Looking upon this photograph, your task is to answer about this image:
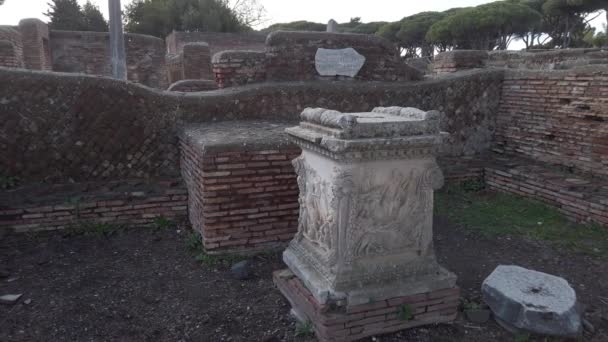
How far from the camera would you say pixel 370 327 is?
270 centimetres

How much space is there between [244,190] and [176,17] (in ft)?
74.0

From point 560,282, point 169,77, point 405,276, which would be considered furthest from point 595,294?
point 169,77

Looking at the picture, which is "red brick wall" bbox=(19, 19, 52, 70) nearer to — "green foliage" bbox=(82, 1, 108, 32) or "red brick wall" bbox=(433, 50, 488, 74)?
"red brick wall" bbox=(433, 50, 488, 74)

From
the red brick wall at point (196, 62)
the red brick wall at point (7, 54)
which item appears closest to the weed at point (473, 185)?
the red brick wall at point (196, 62)

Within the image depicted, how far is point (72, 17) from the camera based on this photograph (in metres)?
22.2

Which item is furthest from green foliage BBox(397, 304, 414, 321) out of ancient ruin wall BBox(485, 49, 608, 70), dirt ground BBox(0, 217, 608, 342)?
ancient ruin wall BBox(485, 49, 608, 70)

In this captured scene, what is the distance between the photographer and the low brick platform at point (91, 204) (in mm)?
4207

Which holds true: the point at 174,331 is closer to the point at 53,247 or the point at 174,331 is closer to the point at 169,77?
the point at 53,247

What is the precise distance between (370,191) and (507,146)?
4.55 m

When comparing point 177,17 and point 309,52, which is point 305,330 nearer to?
point 309,52

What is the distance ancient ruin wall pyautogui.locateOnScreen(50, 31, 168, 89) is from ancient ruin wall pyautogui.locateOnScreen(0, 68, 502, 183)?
7369mm

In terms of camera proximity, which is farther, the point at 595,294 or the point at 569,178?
the point at 569,178

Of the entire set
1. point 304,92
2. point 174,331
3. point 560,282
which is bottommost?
point 174,331

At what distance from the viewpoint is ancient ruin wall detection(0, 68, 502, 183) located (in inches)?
172
